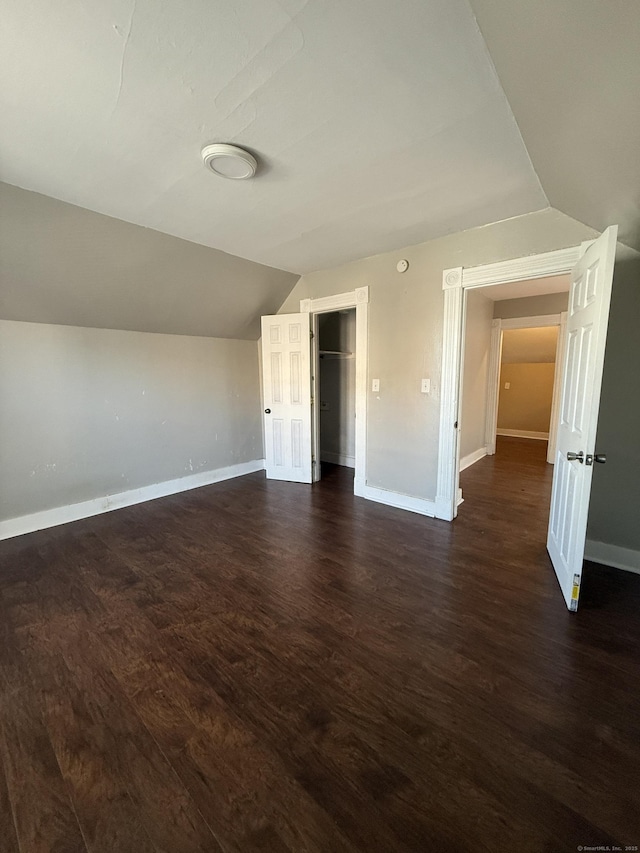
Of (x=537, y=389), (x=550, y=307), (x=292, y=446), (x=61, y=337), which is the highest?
(x=550, y=307)

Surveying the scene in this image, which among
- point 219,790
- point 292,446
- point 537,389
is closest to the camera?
point 219,790

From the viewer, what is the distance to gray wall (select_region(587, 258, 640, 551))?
7.61 feet

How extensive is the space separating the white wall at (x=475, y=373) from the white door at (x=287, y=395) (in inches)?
82.6

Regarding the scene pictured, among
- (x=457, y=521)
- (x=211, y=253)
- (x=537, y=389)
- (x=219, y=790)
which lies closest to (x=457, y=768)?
(x=219, y=790)

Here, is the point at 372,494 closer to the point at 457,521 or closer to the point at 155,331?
the point at 457,521

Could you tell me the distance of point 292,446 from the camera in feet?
14.8

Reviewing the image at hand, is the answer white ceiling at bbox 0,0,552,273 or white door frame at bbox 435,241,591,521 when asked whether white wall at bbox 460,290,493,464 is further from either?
white ceiling at bbox 0,0,552,273

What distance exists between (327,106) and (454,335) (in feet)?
6.51

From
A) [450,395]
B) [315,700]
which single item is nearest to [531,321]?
[450,395]

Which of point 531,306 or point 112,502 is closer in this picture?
point 112,502

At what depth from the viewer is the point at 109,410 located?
365 cm

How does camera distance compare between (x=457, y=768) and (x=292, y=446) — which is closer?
(x=457, y=768)

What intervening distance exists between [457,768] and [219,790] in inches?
33.1

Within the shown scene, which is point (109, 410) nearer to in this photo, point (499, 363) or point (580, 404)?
point (580, 404)
